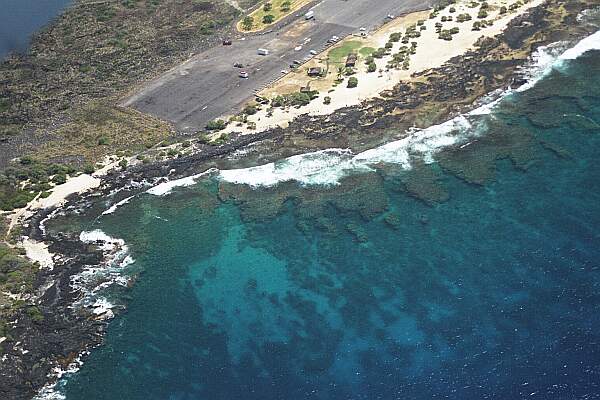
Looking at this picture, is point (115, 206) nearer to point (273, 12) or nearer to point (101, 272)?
point (101, 272)

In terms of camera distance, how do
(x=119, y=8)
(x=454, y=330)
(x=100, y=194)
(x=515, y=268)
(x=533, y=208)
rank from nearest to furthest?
1. (x=454, y=330)
2. (x=515, y=268)
3. (x=533, y=208)
4. (x=100, y=194)
5. (x=119, y=8)

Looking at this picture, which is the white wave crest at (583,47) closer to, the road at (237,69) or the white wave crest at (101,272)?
the road at (237,69)

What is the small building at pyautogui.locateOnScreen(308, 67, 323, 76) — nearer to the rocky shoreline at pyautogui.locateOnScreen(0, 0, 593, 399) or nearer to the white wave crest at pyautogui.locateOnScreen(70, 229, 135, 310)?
the rocky shoreline at pyautogui.locateOnScreen(0, 0, 593, 399)

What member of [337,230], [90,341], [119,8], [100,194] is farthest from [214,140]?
[119,8]

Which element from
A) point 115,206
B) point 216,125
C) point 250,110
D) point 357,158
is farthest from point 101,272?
point 357,158

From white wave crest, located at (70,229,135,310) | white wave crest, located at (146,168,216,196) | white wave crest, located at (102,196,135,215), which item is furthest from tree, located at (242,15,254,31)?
white wave crest, located at (70,229,135,310)

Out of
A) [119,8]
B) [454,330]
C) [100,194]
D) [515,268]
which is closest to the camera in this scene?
[454,330]

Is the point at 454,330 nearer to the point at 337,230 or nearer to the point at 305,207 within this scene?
the point at 337,230

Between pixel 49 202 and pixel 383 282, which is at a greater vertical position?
pixel 49 202
